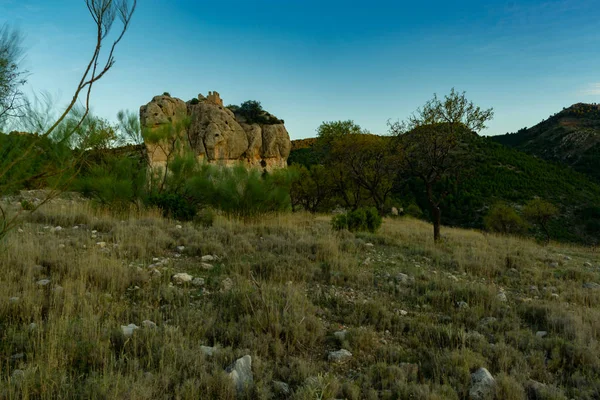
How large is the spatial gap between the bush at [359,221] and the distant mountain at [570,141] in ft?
150

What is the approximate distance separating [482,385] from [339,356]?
111 cm

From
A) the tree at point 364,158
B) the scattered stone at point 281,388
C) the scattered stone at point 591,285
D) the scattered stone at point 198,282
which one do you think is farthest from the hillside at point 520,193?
the scattered stone at point 281,388

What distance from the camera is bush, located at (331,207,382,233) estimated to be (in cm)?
1132

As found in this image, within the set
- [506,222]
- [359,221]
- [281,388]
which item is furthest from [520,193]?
[281,388]

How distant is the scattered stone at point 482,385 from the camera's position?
2422 mm

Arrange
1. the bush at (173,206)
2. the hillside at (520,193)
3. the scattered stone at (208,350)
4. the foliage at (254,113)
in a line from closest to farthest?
1. the scattered stone at (208,350)
2. the bush at (173,206)
3. the hillside at (520,193)
4. the foliage at (254,113)

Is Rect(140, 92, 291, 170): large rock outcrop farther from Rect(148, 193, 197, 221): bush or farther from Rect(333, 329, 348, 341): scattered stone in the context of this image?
Rect(333, 329, 348, 341): scattered stone

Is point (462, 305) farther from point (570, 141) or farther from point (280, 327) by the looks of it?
point (570, 141)

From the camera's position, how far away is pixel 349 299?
4.36 metres

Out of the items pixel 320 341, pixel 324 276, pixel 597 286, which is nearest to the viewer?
pixel 320 341

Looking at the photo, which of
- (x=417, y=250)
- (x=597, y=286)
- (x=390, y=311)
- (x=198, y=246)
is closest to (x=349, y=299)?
(x=390, y=311)

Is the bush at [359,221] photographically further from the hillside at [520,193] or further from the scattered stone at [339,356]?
the hillside at [520,193]

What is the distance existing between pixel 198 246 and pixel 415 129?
9.08 metres

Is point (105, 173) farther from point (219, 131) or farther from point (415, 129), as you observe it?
point (219, 131)
